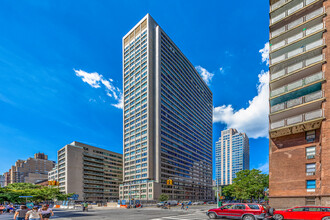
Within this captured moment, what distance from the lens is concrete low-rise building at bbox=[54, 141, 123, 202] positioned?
10688 cm

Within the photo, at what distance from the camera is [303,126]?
2656 centimetres

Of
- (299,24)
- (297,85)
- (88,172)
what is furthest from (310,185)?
(88,172)

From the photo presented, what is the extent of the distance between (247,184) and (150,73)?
2639 inches

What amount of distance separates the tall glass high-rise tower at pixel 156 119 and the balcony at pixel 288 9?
233 ft

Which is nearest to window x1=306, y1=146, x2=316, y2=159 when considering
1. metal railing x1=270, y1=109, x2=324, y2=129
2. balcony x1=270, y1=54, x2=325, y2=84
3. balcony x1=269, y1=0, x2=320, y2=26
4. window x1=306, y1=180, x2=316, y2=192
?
window x1=306, y1=180, x2=316, y2=192

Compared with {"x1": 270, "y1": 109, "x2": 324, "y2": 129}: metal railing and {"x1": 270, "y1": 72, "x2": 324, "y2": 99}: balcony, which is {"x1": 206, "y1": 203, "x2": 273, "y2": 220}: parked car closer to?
{"x1": 270, "y1": 109, "x2": 324, "y2": 129}: metal railing

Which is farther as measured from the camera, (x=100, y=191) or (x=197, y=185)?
(x=197, y=185)

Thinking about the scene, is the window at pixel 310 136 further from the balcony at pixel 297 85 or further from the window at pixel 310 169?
the balcony at pixel 297 85

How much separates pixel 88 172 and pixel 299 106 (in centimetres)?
11417

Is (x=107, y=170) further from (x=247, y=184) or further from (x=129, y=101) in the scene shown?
(x=247, y=184)

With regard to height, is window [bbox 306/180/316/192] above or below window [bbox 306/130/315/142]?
below

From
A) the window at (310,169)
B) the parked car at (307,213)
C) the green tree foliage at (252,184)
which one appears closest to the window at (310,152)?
the window at (310,169)

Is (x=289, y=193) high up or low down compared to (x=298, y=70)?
down

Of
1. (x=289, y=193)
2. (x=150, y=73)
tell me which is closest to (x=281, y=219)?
(x=289, y=193)
